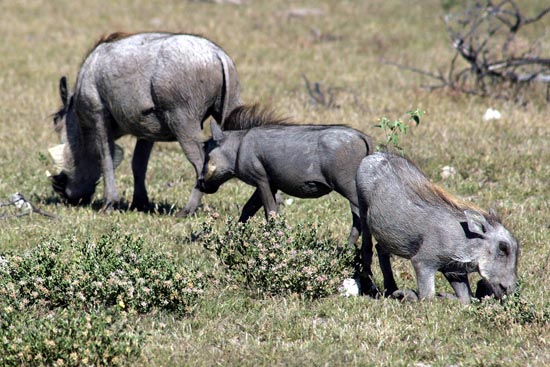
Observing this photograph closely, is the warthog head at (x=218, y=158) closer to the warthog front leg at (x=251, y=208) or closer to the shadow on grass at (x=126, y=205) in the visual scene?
the warthog front leg at (x=251, y=208)

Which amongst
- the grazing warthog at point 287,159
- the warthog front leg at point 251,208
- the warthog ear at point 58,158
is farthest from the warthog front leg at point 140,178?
the warthog front leg at point 251,208

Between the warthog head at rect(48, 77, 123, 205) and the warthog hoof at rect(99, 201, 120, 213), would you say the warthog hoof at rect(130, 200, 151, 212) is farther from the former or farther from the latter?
the warthog head at rect(48, 77, 123, 205)

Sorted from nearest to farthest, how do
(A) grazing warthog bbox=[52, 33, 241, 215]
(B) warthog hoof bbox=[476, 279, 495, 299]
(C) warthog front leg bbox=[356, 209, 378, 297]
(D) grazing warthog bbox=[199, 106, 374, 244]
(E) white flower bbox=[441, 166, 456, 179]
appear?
1. (B) warthog hoof bbox=[476, 279, 495, 299]
2. (C) warthog front leg bbox=[356, 209, 378, 297]
3. (D) grazing warthog bbox=[199, 106, 374, 244]
4. (A) grazing warthog bbox=[52, 33, 241, 215]
5. (E) white flower bbox=[441, 166, 456, 179]

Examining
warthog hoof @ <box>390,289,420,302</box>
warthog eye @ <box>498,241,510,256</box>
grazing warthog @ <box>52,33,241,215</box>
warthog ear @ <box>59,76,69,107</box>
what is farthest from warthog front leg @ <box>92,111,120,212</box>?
warthog eye @ <box>498,241,510,256</box>

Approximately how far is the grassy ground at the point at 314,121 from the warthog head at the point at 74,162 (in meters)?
0.36

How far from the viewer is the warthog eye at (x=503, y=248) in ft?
19.3

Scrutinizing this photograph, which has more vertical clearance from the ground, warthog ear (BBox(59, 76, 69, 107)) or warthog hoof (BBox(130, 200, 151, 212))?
warthog ear (BBox(59, 76, 69, 107))

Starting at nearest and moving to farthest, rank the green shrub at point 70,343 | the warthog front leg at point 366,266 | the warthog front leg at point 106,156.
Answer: the green shrub at point 70,343 → the warthog front leg at point 366,266 → the warthog front leg at point 106,156

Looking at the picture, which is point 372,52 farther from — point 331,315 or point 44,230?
point 331,315

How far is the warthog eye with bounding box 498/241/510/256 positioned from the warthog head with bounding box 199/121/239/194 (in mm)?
2582

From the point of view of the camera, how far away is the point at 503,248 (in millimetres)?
5883

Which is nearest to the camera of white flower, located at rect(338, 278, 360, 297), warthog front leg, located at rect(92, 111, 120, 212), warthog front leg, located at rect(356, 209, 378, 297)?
white flower, located at rect(338, 278, 360, 297)

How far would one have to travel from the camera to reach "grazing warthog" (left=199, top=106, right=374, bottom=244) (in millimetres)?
6887

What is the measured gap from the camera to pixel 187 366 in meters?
5.03
